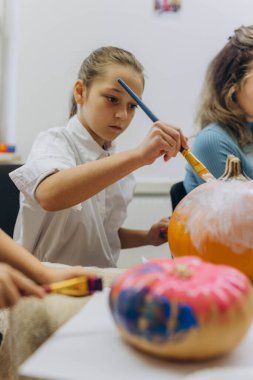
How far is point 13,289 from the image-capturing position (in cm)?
37

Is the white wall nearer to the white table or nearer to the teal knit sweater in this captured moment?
the teal knit sweater

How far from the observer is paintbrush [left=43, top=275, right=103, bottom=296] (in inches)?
15.1

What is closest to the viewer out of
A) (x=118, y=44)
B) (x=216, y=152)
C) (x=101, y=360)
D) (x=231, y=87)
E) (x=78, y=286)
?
(x=101, y=360)

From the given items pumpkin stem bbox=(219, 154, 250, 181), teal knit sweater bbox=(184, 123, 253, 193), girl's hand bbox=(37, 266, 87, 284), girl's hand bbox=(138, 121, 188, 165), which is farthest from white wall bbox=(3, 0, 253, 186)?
girl's hand bbox=(37, 266, 87, 284)

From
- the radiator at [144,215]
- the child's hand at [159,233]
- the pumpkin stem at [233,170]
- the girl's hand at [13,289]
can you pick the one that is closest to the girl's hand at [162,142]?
the pumpkin stem at [233,170]

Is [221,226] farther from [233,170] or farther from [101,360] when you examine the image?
[101,360]

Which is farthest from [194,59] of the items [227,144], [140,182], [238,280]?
[238,280]

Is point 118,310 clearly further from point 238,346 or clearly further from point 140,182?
point 140,182

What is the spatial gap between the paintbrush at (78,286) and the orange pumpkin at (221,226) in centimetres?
17

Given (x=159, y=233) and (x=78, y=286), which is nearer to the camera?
(x=78, y=286)

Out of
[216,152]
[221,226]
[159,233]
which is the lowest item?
[159,233]

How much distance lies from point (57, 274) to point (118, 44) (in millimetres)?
1270

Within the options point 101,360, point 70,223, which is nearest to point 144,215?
point 70,223

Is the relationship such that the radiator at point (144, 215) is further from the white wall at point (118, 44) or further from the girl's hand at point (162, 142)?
the girl's hand at point (162, 142)
